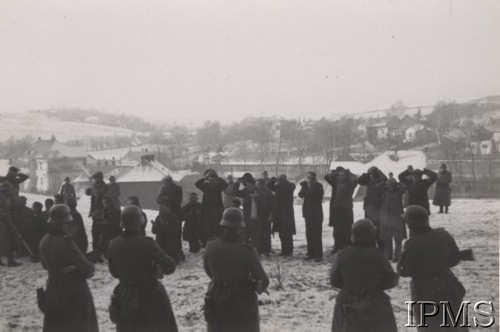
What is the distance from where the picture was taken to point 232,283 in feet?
12.9

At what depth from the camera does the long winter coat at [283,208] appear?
8.62m

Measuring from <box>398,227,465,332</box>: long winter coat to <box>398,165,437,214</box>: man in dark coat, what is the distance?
416cm

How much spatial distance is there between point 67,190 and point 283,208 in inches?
160

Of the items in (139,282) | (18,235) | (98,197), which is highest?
(98,197)

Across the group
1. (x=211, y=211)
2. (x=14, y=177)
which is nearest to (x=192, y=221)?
(x=211, y=211)

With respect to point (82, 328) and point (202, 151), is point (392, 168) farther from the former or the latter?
point (82, 328)

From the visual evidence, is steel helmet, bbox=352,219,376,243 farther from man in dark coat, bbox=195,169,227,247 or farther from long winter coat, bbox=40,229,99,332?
man in dark coat, bbox=195,169,227,247

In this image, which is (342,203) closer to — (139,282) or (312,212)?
(312,212)

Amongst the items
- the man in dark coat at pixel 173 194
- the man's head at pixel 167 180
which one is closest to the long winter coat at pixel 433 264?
the man in dark coat at pixel 173 194

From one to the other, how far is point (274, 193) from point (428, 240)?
5.29 meters

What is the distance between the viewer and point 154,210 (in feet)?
41.0

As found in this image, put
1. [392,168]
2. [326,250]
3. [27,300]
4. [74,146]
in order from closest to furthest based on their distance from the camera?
[27,300]
[326,250]
[74,146]
[392,168]

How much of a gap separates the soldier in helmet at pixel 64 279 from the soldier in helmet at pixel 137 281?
0.34m

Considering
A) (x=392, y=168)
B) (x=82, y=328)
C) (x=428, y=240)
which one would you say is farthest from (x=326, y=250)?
(x=82, y=328)
